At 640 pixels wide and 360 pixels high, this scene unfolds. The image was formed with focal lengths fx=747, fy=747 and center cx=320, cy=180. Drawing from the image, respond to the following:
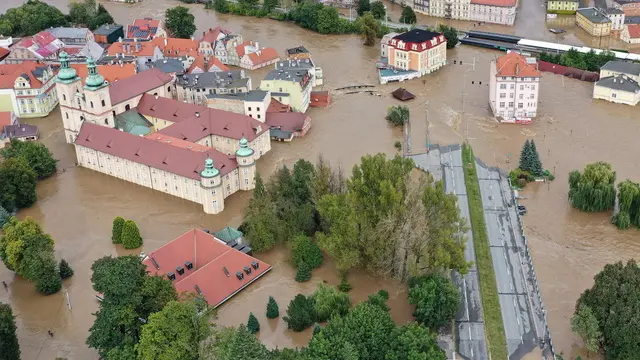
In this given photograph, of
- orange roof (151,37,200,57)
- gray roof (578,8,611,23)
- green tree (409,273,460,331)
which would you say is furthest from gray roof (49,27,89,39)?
green tree (409,273,460,331)

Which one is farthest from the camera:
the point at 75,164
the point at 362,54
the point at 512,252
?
the point at 362,54

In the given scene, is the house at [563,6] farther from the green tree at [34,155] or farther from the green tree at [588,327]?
the green tree at [588,327]

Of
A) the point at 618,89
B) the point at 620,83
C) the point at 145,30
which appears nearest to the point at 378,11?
the point at 145,30

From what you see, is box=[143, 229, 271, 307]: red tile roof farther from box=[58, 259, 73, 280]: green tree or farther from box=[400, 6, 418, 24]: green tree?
box=[400, 6, 418, 24]: green tree

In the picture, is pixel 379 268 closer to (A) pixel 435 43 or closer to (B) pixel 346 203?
(B) pixel 346 203

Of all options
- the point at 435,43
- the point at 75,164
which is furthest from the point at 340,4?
the point at 75,164

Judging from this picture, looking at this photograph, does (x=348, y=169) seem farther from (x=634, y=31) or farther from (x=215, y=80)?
(x=634, y=31)

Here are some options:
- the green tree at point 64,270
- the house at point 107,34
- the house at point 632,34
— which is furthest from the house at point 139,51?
the house at point 632,34
